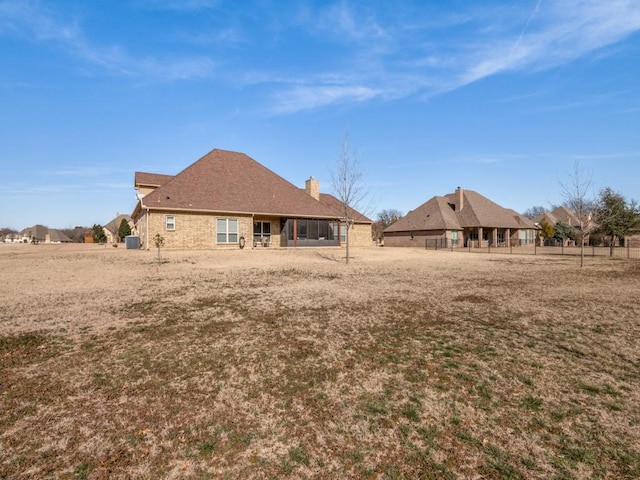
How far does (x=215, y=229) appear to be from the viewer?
2461 cm

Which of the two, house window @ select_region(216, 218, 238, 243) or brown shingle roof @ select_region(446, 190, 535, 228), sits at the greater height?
brown shingle roof @ select_region(446, 190, 535, 228)

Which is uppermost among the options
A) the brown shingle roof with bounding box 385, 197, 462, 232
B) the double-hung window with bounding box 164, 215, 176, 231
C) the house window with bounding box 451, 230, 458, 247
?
the brown shingle roof with bounding box 385, 197, 462, 232

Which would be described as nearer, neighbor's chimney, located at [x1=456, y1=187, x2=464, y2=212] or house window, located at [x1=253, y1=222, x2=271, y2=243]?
house window, located at [x1=253, y1=222, x2=271, y2=243]

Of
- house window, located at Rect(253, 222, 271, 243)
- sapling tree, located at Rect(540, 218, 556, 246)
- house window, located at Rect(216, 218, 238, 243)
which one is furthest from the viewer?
sapling tree, located at Rect(540, 218, 556, 246)

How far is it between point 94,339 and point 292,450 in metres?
4.39

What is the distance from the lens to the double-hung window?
2289 centimetres

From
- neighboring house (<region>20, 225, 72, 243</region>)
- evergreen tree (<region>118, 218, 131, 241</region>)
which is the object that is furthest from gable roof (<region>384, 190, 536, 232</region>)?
neighboring house (<region>20, 225, 72, 243</region>)

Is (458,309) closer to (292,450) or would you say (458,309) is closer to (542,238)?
(292,450)

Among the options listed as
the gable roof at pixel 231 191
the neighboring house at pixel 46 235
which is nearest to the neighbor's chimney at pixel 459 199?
the gable roof at pixel 231 191

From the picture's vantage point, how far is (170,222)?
2303 cm

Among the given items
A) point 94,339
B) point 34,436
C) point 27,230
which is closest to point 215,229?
point 94,339

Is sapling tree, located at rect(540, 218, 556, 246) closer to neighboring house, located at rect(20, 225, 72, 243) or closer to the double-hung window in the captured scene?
the double-hung window

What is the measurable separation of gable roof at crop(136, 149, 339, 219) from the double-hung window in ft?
2.58

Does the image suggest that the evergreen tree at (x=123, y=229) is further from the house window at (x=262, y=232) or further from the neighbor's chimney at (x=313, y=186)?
the house window at (x=262, y=232)
